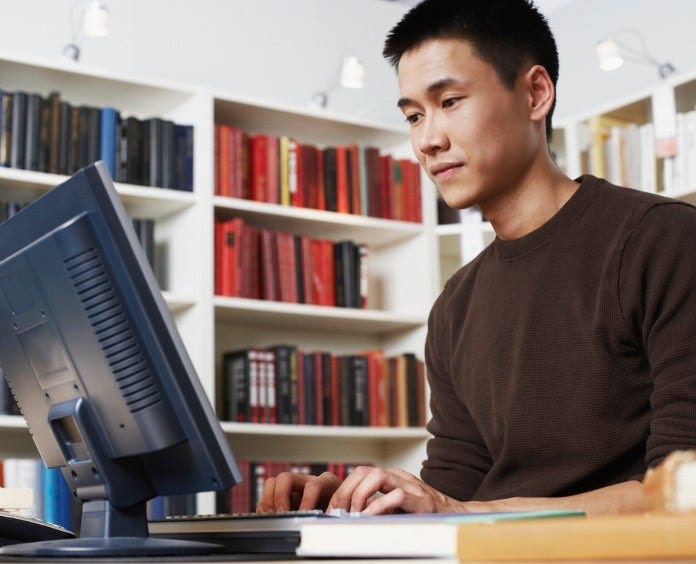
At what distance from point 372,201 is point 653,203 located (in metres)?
2.45

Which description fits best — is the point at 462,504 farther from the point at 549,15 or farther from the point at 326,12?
→ the point at 549,15

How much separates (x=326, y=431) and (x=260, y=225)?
29.5 inches

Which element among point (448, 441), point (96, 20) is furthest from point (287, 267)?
point (448, 441)

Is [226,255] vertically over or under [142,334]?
over

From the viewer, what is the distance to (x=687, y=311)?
128cm

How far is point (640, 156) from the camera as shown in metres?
3.61

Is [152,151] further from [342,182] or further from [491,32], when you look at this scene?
[491,32]

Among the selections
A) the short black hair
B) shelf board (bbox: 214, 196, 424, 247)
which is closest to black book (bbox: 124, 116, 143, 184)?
shelf board (bbox: 214, 196, 424, 247)

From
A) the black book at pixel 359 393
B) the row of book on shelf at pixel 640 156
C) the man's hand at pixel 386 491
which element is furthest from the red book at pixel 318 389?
the man's hand at pixel 386 491

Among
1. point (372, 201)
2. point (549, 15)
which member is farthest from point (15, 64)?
point (549, 15)

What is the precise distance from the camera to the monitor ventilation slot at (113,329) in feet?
3.11

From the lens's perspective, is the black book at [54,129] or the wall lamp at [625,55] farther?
the wall lamp at [625,55]

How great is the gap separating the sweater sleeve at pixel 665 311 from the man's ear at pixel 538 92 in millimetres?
295

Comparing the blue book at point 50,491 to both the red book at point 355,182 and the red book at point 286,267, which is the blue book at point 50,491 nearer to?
the red book at point 286,267
